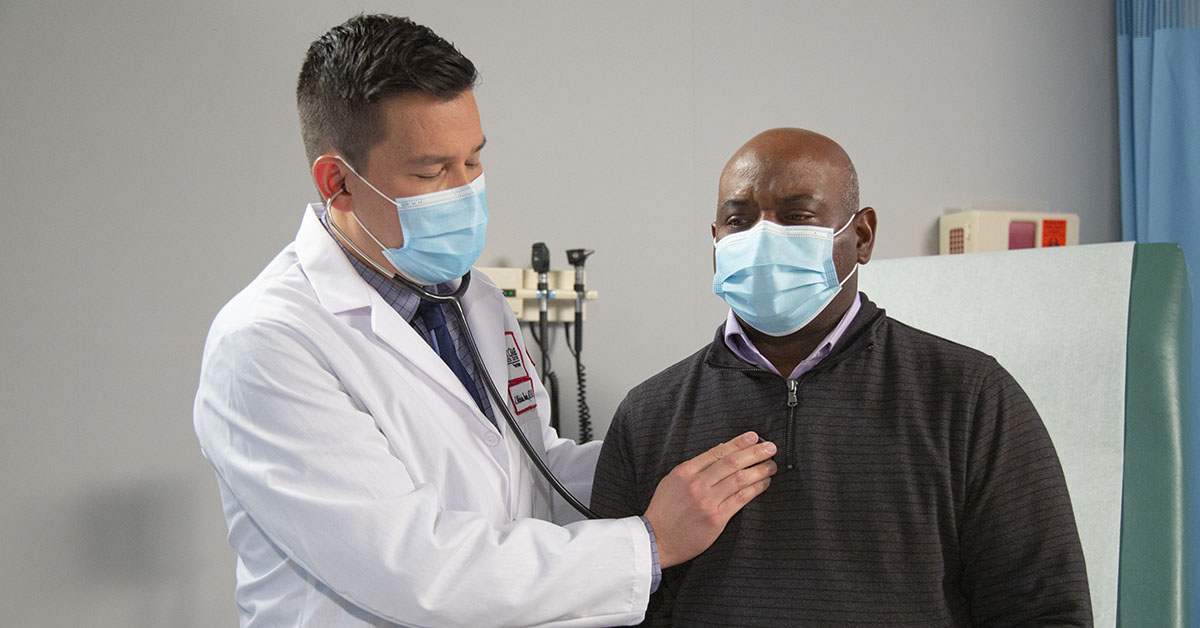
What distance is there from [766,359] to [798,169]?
262mm

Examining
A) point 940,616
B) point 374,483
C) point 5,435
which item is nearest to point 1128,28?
point 940,616

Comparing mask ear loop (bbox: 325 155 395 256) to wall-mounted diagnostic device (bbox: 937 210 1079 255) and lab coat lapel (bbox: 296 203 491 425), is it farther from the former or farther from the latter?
wall-mounted diagnostic device (bbox: 937 210 1079 255)

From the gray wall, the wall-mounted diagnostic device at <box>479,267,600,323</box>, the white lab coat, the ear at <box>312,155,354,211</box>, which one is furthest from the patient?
the gray wall

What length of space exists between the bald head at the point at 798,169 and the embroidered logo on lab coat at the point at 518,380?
1.50 feet

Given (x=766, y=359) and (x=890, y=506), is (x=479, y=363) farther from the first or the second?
(x=890, y=506)

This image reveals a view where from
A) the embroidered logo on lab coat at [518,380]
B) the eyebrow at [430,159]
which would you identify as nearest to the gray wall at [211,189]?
the embroidered logo on lab coat at [518,380]

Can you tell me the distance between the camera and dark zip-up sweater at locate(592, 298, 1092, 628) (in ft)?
3.36

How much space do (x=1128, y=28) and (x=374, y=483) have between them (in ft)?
9.76

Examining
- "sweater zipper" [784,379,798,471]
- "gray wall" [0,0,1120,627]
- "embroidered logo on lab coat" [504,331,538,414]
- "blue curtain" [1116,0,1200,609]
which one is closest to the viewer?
"sweater zipper" [784,379,798,471]

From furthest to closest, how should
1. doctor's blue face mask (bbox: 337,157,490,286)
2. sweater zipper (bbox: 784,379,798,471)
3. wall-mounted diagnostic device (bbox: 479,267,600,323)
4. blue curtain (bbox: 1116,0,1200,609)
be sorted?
1. blue curtain (bbox: 1116,0,1200,609)
2. wall-mounted diagnostic device (bbox: 479,267,600,323)
3. doctor's blue face mask (bbox: 337,157,490,286)
4. sweater zipper (bbox: 784,379,798,471)

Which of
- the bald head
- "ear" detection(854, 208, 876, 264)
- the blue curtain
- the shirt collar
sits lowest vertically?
the shirt collar

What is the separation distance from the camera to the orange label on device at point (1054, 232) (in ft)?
9.61

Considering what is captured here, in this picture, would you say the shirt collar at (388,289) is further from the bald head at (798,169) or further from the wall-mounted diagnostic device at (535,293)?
the wall-mounted diagnostic device at (535,293)

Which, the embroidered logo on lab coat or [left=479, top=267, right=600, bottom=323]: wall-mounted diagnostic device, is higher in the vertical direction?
[left=479, top=267, right=600, bottom=323]: wall-mounted diagnostic device
